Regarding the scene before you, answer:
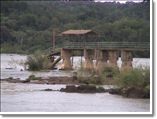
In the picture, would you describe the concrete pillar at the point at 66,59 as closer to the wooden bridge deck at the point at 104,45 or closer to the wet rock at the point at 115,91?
the wooden bridge deck at the point at 104,45

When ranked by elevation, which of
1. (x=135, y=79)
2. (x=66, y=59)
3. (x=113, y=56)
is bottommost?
(x=66, y=59)

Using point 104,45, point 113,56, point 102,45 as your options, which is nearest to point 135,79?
point 113,56

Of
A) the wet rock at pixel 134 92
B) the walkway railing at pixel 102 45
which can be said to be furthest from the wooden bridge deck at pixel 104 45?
the wet rock at pixel 134 92

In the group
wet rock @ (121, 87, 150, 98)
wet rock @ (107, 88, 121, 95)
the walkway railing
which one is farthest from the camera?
the walkway railing

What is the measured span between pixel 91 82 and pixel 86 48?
17.9 metres

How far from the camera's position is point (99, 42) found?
141 ft

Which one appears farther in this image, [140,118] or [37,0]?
[37,0]

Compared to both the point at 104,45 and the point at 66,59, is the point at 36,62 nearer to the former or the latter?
the point at 66,59

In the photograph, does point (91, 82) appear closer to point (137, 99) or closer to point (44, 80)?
point (44, 80)

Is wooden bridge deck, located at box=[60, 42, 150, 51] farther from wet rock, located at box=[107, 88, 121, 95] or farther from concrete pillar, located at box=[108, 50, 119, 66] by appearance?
wet rock, located at box=[107, 88, 121, 95]

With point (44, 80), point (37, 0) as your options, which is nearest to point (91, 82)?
point (44, 80)

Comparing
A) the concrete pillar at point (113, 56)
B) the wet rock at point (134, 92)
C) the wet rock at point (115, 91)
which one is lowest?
the wet rock at point (115, 91)

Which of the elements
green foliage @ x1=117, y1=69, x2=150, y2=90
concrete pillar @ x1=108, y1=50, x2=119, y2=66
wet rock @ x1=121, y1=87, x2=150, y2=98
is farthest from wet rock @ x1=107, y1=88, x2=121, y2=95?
concrete pillar @ x1=108, y1=50, x2=119, y2=66

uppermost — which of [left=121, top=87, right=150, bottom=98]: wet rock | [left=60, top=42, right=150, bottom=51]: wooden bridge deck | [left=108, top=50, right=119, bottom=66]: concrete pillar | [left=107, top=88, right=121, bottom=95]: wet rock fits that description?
[left=60, top=42, right=150, bottom=51]: wooden bridge deck
